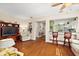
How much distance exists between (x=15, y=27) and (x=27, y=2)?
54 centimetres

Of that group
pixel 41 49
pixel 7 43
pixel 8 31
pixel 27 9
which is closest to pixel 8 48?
pixel 7 43

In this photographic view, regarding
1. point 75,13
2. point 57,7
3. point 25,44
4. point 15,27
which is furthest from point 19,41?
point 75,13

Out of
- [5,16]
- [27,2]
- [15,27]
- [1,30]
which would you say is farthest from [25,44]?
[27,2]

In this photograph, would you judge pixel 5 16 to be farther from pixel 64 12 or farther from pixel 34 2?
pixel 64 12

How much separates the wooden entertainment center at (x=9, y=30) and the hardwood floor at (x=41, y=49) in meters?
0.17

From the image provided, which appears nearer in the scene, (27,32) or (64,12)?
(64,12)

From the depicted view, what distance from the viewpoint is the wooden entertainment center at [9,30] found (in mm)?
1746

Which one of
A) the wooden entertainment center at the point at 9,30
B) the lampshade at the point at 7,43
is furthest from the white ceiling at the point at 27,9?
the lampshade at the point at 7,43

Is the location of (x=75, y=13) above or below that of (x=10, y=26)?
above

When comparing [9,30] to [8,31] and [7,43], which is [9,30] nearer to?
[8,31]

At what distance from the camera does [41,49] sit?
1.83 metres

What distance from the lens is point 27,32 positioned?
6.23 ft

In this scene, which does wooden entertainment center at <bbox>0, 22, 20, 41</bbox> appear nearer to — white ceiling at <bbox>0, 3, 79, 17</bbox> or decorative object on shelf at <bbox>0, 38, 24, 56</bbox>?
decorative object on shelf at <bbox>0, 38, 24, 56</bbox>

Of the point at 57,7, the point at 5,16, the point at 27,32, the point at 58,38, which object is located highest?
the point at 57,7
